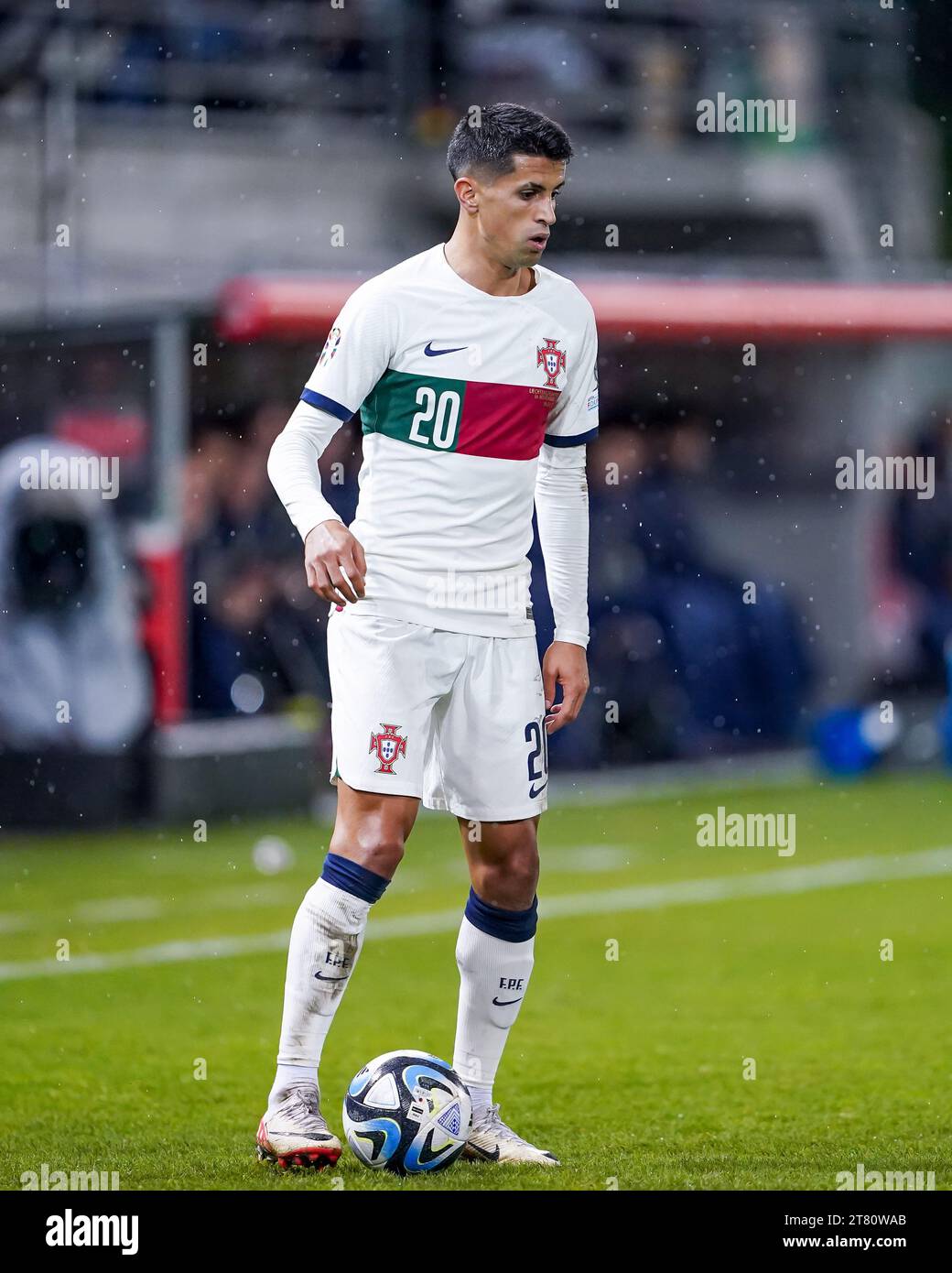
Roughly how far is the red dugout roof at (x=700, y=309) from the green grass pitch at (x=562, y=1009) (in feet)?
9.72

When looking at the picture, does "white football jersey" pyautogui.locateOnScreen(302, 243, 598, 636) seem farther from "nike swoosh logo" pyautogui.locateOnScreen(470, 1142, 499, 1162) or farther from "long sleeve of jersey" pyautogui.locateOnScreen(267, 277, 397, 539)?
"nike swoosh logo" pyautogui.locateOnScreen(470, 1142, 499, 1162)

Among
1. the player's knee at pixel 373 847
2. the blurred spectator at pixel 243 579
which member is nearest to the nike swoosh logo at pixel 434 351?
the player's knee at pixel 373 847

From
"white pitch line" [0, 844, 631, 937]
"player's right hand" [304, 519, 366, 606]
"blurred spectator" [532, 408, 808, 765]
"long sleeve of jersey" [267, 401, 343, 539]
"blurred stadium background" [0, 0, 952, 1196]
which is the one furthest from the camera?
"blurred spectator" [532, 408, 808, 765]

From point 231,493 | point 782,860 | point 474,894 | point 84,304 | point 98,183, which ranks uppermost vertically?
point 98,183

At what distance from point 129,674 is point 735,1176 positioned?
7684 millimetres

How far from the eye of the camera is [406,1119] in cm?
470

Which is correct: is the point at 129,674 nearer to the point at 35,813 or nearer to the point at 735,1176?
the point at 35,813

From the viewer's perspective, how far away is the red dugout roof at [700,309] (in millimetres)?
12461

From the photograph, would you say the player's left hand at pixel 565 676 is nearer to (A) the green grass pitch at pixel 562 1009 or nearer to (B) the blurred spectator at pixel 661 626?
(A) the green grass pitch at pixel 562 1009

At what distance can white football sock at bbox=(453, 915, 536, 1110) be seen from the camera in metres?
4.97

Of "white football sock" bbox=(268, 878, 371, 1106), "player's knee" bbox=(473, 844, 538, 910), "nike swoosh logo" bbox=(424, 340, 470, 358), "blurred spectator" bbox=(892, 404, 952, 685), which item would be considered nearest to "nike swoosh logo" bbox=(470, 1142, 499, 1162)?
"white football sock" bbox=(268, 878, 371, 1106)

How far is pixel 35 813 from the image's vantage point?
37.6 feet

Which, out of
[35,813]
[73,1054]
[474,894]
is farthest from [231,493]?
[474,894]

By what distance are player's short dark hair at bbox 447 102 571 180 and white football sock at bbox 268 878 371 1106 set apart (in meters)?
1.60
